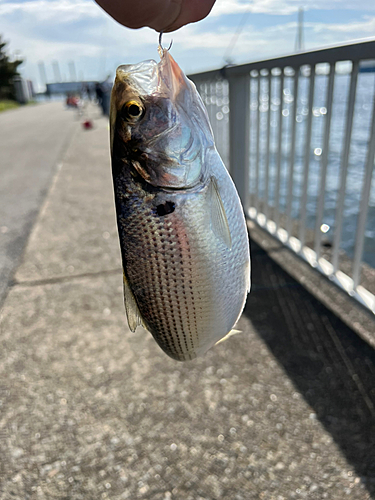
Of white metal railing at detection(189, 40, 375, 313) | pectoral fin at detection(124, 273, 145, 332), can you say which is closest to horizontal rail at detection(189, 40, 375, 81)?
white metal railing at detection(189, 40, 375, 313)

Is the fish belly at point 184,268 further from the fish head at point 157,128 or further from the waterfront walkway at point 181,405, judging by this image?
the waterfront walkway at point 181,405

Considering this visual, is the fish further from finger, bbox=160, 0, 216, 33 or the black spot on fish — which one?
finger, bbox=160, 0, 216, 33

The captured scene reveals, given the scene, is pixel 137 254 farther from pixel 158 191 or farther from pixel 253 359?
pixel 253 359

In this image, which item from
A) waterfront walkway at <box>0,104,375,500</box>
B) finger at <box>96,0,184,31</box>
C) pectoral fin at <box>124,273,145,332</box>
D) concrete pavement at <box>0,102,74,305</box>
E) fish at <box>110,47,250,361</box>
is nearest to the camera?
finger at <box>96,0,184,31</box>

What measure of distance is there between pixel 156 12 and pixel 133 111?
28 cm

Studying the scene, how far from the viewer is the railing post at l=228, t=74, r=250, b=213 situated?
4.16 m

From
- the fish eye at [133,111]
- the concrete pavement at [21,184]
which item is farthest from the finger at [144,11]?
the concrete pavement at [21,184]

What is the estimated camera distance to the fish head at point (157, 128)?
1267mm

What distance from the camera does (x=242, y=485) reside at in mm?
1805

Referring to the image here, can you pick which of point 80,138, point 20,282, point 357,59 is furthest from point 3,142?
point 357,59

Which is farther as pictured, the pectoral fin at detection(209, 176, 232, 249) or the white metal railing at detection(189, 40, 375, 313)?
the white metal railing at detection(189, 40, 375, 313)

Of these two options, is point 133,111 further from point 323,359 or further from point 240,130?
point 240,130

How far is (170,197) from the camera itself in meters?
1.26

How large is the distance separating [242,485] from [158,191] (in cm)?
137
